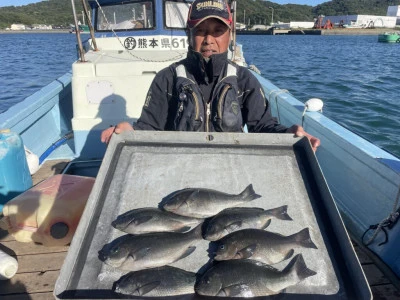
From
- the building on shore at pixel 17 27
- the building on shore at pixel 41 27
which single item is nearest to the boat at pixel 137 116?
the building on shore at pixel 17 27

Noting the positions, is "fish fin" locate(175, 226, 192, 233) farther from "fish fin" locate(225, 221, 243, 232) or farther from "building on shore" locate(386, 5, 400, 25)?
"building on shore" locate(386, 5, 400, 25)

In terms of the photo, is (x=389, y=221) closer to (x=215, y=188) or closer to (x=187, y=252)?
(x=215, y=188)

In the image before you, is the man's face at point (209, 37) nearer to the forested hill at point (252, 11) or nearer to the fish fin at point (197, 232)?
the fish fin at point (197, 232)

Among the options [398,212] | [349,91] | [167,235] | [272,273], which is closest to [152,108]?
[167,235]

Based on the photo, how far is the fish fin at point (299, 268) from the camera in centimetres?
152

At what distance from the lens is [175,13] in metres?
6.35

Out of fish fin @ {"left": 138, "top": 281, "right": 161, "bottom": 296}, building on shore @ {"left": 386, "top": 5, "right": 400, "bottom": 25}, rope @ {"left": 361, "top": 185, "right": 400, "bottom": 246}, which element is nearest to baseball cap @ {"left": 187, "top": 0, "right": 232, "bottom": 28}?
fish fin @ {"left": 138, "top": 281, "right": 161, "bottom": 296}

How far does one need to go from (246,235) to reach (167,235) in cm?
41

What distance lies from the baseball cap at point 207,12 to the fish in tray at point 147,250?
5.24 ft

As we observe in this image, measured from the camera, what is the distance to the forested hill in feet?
363

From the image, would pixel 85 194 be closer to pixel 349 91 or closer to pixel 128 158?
pixel 128 158

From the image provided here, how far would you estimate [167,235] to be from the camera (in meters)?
1.74

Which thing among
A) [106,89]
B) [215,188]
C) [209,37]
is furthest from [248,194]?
[106,89]

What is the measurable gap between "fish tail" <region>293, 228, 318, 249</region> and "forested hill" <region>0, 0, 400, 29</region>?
307 ft
